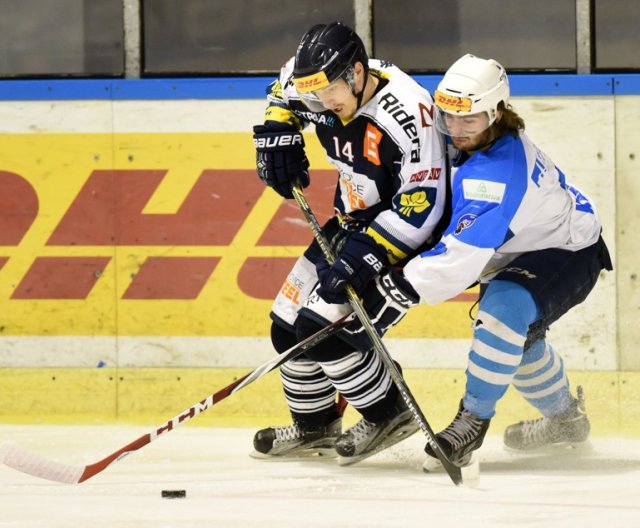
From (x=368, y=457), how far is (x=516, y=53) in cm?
163

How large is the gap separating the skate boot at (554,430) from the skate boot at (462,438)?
36cm

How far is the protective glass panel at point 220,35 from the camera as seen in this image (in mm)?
4559

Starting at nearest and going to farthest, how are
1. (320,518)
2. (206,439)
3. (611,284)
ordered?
(320,518) → (206,439) → (611,284)

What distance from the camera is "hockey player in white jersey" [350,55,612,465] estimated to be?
3164 mm

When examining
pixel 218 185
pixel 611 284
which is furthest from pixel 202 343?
pixel 611 284

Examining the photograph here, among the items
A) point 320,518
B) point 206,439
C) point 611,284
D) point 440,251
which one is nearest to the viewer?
point 320,518

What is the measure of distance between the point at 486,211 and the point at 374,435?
736 mm

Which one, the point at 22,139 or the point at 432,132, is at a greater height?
the point at 432,132

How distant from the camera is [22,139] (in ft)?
14.6

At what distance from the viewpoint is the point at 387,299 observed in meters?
3.32

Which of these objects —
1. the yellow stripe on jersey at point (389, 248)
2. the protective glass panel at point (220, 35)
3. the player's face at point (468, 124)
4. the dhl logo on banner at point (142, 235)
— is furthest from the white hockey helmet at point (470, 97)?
the protective glass panel at point (220, 35)

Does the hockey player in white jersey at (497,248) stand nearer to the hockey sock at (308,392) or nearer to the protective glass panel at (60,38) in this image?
the hockey sock at (308,392)

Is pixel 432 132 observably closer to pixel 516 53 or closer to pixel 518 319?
pixel 518 319

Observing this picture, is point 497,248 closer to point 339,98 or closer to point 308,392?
point 339,98
